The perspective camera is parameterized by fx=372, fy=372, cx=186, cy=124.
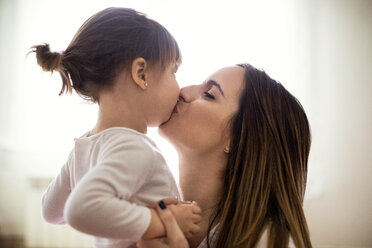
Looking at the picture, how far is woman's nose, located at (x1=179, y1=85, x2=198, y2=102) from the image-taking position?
48.8 inches

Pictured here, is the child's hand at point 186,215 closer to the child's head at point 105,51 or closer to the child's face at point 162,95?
the child's face at point 162,95

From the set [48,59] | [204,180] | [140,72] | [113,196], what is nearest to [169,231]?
[113,196]

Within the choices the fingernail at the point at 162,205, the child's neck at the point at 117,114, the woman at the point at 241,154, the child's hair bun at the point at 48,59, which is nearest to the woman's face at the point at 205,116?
the woman at the point at 241,154

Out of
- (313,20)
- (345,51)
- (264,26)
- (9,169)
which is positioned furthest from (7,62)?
(345,51)

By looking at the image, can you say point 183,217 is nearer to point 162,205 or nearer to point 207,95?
point 162,205

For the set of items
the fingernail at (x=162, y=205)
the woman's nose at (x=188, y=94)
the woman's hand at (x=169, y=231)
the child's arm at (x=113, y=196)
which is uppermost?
the woman's nose at (x=188, y=94)

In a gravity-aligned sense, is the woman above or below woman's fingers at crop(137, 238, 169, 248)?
above

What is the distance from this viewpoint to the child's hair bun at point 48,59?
1065 millimetres

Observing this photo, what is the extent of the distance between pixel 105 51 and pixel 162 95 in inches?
8.3

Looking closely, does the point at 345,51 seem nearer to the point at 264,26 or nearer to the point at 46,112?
the point at 264,26

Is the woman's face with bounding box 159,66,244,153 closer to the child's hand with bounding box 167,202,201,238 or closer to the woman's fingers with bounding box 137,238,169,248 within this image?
the child's hand with bounding box 167,202,201,238

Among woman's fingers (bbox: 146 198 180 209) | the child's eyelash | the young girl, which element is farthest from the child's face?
woman's fingers (bbox: 146 198 180 209)

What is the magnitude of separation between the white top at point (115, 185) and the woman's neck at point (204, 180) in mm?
170

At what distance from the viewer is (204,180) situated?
123cm
